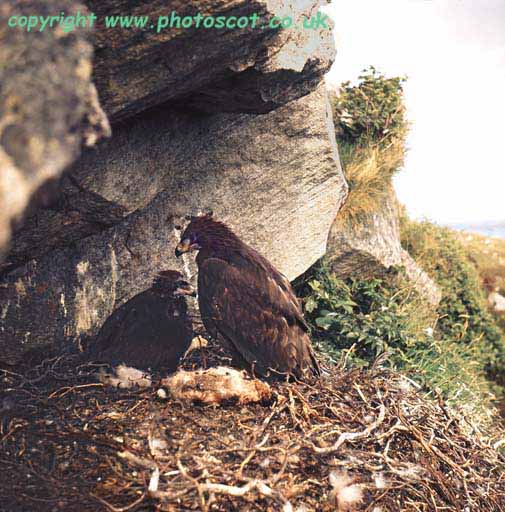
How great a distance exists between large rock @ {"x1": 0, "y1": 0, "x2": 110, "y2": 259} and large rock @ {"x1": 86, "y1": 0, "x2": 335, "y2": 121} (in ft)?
1.67

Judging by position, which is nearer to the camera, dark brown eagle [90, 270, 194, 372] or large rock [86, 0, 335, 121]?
large rock [86, 0, 335, 121]

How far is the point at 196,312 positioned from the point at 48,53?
9.02ft

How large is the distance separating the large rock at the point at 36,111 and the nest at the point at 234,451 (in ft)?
4.10

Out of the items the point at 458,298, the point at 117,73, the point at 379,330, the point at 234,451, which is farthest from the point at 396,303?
the point at 117,73

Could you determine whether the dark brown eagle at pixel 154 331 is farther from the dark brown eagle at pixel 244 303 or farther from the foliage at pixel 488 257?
the foliage at pixel 488 257

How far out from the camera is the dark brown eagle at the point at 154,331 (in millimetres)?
3500

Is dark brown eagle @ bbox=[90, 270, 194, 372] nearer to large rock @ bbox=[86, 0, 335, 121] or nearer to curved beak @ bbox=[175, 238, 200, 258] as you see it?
curved beak @ bbox=[175, 238, 200, 258]

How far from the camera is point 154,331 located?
3490 mm

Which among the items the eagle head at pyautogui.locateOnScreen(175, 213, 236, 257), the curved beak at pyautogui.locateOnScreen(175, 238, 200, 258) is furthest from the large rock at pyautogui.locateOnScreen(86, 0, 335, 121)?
the curved beak at pyautogui.locateOnScreen(175, 238, 200, 258)

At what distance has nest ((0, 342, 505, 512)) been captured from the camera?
256cm

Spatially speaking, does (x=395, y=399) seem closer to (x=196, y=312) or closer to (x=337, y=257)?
(x=196, y=312)

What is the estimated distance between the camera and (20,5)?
6.68 ft

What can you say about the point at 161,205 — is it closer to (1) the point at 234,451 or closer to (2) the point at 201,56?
(2) the point at 201,56

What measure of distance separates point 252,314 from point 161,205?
1113 millimetres
